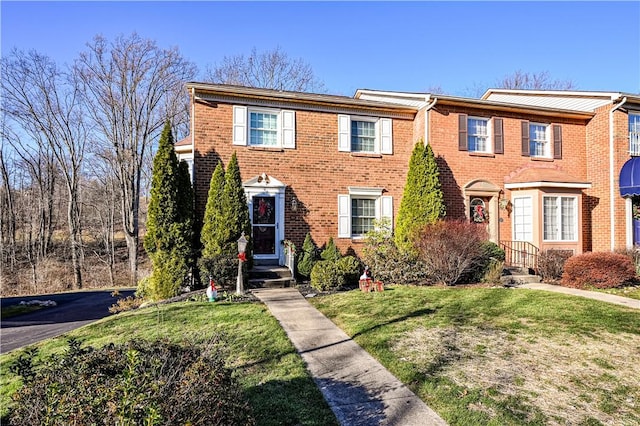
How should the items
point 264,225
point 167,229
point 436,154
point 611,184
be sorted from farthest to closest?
point 611,184
point 436,154
point 264,225
point 167,229

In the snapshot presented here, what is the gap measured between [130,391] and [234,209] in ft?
29.6

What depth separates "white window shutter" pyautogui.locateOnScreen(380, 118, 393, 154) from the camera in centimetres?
1388

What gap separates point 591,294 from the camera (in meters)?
9.59

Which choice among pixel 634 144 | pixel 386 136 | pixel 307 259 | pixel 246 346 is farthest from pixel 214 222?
pixel 634 144

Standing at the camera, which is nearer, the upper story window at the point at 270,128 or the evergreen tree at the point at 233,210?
the evergreen tree at the point at 233,210

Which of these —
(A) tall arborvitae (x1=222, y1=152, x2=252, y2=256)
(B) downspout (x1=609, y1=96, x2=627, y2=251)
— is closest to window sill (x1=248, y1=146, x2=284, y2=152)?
(A) tall arborvitae (x1=222, y1=152, x2=252, y2=256)

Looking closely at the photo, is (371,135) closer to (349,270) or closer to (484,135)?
(484,135)

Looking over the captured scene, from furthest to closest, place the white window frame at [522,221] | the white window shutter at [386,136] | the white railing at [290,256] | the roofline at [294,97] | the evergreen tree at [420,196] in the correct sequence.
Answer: the white window shutter at [386,136]
the white window frame at [522,221]
the evergreen tree at [420,196]
the roofline at [294,97]
the white railing at [290,256]

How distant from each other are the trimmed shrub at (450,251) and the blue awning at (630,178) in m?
6.76

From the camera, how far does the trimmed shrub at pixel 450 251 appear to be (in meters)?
10.8

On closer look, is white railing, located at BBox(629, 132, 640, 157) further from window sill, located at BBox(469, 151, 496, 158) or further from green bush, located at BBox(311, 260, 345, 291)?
green bush, located at BBox(311, 260, 345, 291)

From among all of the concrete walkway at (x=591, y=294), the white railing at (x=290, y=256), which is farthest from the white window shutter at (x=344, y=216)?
the concrete walkway at (x=591, y=294)

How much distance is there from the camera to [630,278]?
11.0m

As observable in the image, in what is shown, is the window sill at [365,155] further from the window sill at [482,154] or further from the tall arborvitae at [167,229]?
the tall arborvitae at [167,229]
